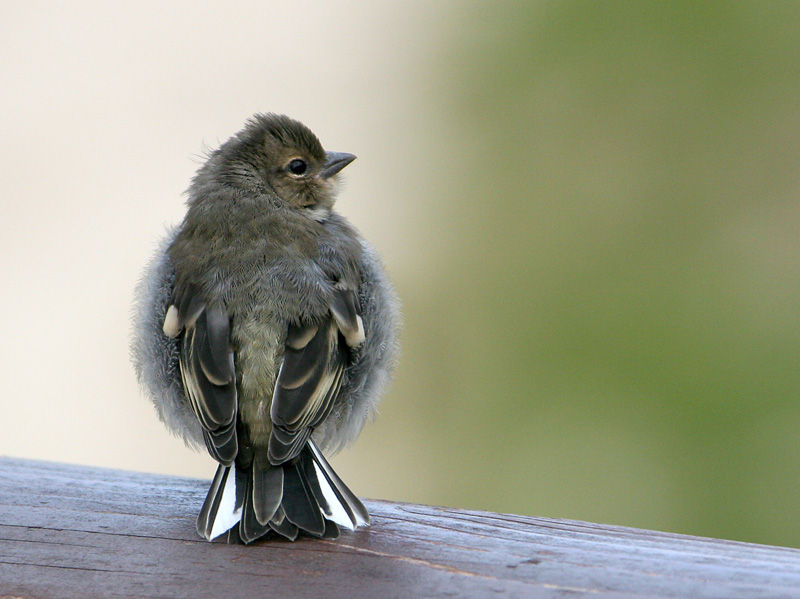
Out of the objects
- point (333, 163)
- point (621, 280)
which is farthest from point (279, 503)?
point (621, 280)

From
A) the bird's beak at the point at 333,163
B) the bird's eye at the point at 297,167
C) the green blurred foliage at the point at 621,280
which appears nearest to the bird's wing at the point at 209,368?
the bird's eye at the point at 297,167

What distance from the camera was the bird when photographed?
2.44 metres

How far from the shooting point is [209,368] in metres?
2.74

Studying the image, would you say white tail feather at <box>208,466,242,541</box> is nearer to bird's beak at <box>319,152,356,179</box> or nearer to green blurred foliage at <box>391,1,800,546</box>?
bird's beak at <box>319,152,356,179</box>

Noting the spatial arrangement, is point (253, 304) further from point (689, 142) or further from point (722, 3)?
point (722, 3)

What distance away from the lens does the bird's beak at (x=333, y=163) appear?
3821 mm

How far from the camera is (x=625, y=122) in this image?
18.7 ft

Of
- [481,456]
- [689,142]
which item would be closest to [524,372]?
[481,456]

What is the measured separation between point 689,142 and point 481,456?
2120 mm

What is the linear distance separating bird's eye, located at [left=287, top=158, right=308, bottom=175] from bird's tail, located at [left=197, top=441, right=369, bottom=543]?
1.46 m

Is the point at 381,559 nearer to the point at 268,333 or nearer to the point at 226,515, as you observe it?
the point at 226,515

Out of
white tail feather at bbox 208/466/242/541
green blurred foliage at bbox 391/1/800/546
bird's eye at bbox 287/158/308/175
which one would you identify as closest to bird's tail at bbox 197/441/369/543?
white tail feather at bbox 208/466/242/541

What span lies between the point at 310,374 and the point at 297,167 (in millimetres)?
1235

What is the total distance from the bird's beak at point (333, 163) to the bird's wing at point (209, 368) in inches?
38.8
